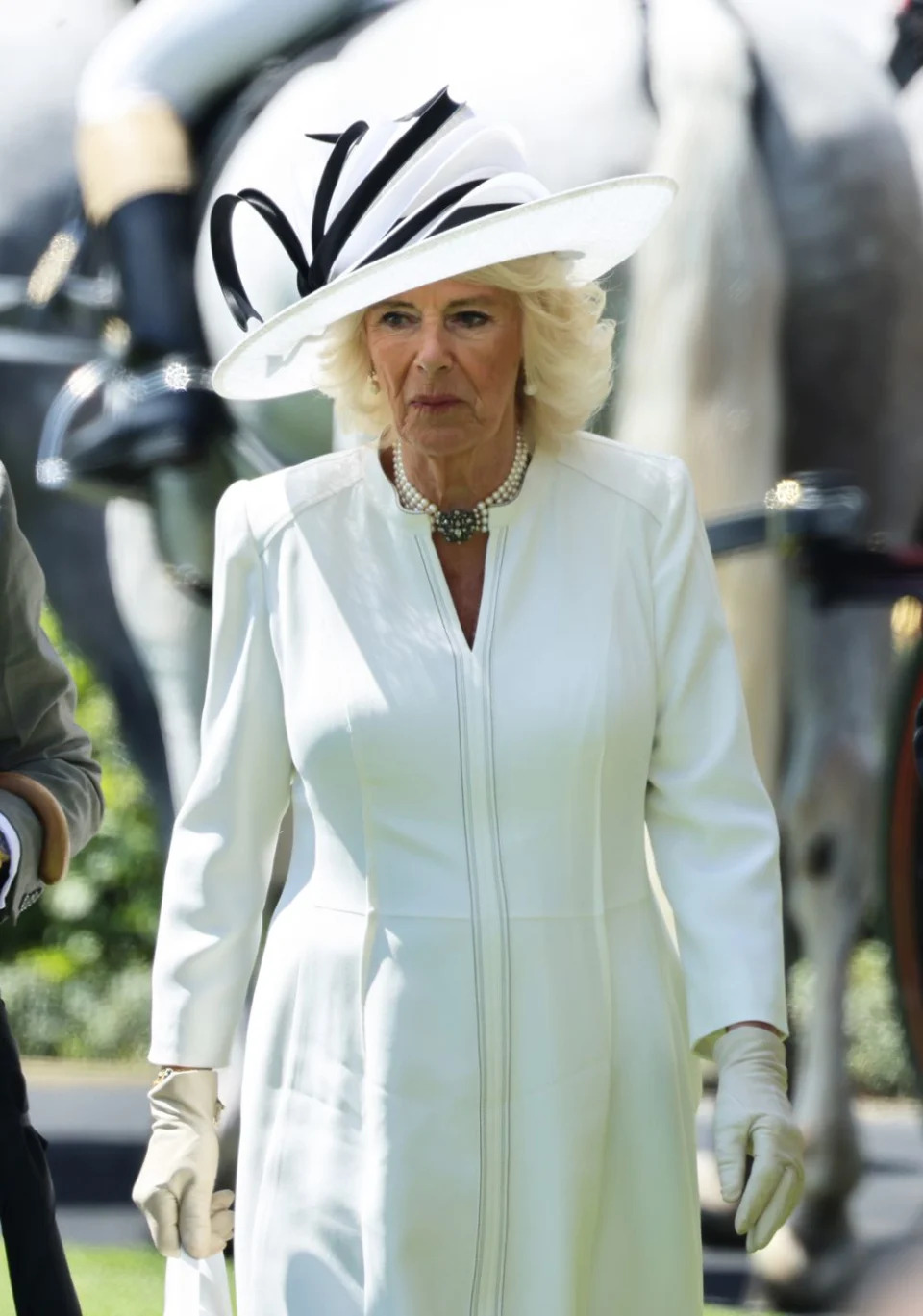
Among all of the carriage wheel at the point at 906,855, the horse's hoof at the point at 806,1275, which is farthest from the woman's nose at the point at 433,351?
the horse's hoof at the point at 806,1275

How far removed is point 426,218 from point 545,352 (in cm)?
19

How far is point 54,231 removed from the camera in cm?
402

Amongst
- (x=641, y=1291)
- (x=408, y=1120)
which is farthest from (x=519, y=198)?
(x=641, y=1291)

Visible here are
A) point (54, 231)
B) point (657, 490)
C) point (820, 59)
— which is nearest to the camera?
point (657, 490)

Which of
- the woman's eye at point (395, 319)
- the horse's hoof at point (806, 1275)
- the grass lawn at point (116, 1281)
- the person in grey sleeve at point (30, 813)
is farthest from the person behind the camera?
the grass lawn at point (116, 1281)

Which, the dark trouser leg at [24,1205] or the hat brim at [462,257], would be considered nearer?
the hat brim at [462,257]

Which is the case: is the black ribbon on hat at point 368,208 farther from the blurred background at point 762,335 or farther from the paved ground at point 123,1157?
→ the paved ground at point 123,1157

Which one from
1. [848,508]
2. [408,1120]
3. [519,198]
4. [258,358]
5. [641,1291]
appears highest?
[519,198]

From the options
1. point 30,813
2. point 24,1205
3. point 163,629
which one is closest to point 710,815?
point 30,813

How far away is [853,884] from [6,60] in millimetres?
2265

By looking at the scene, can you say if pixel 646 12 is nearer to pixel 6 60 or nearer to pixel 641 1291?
pixel 6 60

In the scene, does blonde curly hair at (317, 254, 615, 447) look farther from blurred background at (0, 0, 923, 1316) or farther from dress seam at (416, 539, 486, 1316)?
blurred background at (0, 0, 923, 1316)

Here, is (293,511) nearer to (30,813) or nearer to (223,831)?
(223,831)

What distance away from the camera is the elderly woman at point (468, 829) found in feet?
6.64
